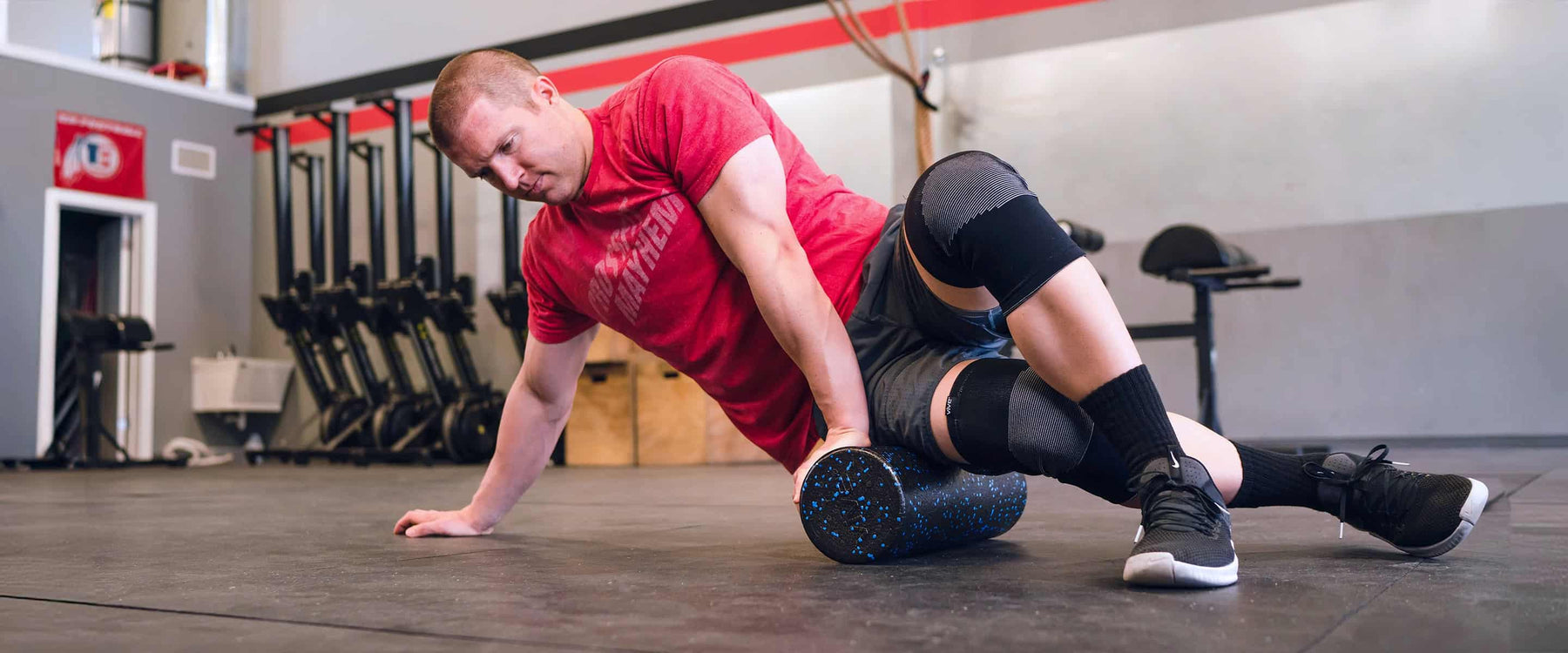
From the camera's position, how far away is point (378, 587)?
4.02 feet

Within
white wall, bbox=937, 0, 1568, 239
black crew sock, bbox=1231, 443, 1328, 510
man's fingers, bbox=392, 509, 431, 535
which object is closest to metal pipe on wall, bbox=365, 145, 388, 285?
white wall, bbox=937, 0, 1568, 239

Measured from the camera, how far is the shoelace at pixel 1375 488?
1.27 metres

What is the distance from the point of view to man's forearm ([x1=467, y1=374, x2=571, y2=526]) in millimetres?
1684

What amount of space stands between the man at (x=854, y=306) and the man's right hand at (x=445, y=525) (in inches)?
13.8

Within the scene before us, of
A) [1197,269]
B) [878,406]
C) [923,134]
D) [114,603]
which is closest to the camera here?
[114,603]

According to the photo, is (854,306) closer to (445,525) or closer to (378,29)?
(445,525)

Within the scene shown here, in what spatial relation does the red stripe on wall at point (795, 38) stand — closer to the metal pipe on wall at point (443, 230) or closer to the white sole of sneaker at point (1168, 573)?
the metal pipe on wall at point (443, 230)

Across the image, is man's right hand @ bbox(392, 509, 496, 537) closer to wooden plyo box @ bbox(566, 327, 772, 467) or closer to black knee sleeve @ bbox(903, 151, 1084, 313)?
black knee sleeve @ bbox(903, 151, 1084, 313)

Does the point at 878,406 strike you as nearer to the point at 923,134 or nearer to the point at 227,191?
the point at 923,134

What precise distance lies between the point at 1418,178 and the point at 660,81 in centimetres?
450

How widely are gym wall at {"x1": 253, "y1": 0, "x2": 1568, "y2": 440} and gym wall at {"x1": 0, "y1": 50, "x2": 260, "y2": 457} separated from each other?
434cm

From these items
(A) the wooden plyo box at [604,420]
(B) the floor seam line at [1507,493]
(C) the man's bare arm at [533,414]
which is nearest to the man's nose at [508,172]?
(C) the man's bare arm at [533,414]

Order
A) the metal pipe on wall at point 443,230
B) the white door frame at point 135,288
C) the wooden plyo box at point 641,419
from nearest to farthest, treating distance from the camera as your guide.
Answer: the wooden plyo box at point 641,419 → the metal pipe on wall at point 443,230 → the white door frame at point 135,288

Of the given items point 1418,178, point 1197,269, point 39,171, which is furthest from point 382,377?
point 1418,178
